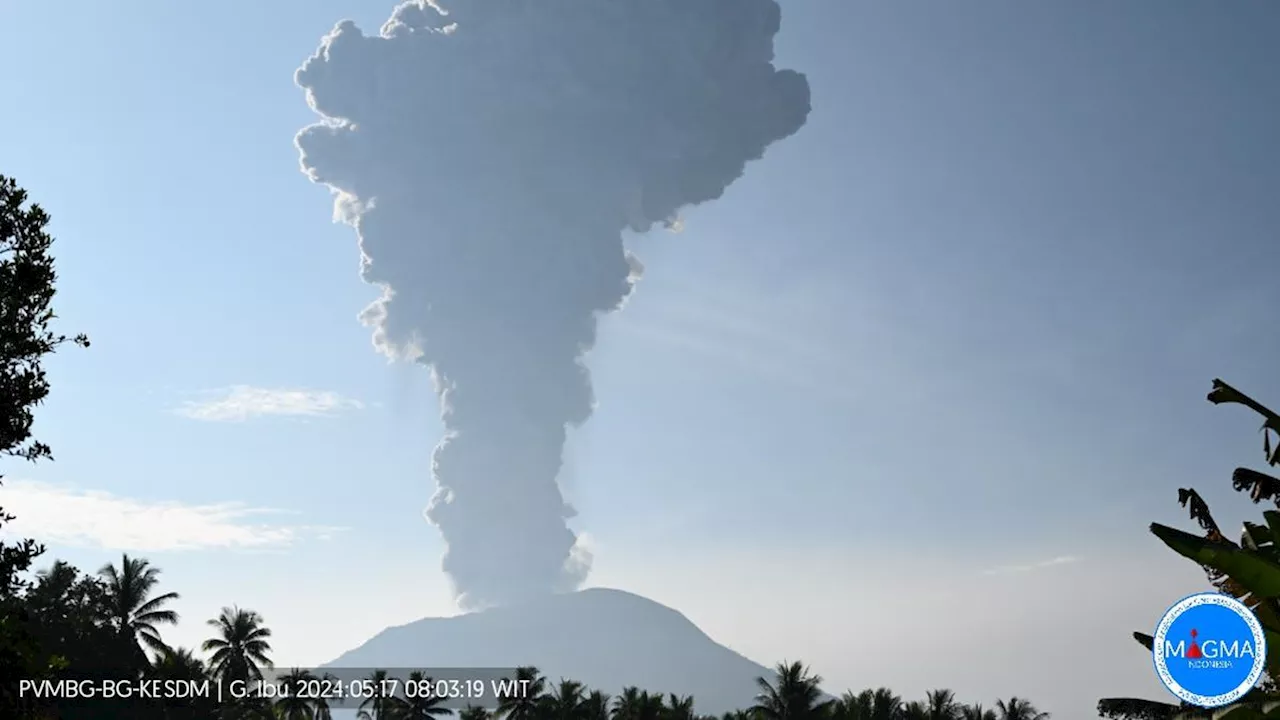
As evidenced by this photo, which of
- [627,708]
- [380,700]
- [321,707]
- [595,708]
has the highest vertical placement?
[380,700]

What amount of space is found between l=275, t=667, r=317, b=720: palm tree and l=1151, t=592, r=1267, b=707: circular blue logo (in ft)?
242

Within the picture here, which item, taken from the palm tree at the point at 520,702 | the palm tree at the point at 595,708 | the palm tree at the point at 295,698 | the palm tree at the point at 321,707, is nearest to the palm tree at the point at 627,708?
the palm tree at the point at 595,708

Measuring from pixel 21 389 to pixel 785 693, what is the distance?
7176 centimetres

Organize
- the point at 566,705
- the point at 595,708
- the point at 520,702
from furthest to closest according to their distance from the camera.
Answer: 1. the point at 520,702
2. the point at 595,708
3. the point at 566,705

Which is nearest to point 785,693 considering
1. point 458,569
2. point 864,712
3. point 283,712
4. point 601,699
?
point 864,712

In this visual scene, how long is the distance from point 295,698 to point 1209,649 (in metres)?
75.3

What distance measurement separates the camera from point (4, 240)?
68.7 ft

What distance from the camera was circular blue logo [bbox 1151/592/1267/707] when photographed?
479 inches

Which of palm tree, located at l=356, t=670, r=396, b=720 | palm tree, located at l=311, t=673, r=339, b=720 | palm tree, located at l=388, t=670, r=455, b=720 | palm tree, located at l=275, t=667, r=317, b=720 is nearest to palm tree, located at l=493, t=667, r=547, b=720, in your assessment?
palm tree, located at l=388, t=670, r=455, b=720

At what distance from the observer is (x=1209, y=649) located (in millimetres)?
12445

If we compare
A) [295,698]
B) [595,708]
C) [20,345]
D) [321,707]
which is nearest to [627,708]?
[595,708]

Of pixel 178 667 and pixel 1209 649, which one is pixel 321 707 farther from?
pixel 1209 649

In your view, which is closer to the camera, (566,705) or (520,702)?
(566,705)

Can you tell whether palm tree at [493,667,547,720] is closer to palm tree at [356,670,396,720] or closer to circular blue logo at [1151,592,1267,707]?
palm tree at [356,670,396,720]
